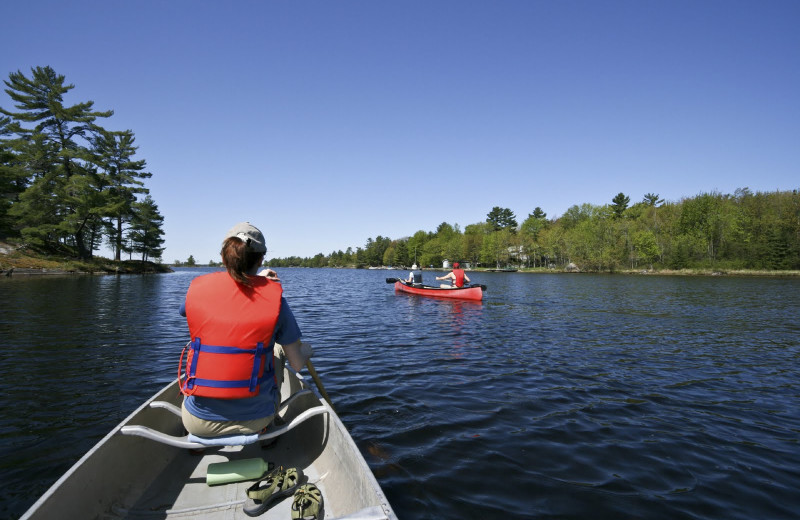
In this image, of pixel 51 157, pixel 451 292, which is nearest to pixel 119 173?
pixel 51 157

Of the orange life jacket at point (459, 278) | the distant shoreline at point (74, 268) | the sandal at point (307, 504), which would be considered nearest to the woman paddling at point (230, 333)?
the sandal at point (307, 504)

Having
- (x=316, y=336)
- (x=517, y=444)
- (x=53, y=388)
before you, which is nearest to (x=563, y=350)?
(x=517, y=444)

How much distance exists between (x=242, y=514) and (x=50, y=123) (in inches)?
2313

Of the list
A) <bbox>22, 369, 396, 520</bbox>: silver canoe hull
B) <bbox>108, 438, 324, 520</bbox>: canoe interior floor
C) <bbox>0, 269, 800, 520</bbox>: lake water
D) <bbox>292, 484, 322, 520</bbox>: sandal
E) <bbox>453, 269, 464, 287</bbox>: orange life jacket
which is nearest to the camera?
<bbox>22, 369, 396, 520</bbox>: silver canoe hull

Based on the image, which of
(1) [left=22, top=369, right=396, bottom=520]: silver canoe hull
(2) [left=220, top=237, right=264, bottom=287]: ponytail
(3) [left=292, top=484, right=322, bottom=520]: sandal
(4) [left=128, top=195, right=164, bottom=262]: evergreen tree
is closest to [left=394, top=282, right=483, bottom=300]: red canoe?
(1) [left=22, top=369, right=396, bottom=520]: silver canoe hull

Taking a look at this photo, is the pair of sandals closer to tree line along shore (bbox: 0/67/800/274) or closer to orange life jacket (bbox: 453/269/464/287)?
orange life jacket (bbox: 453/269/464/287)

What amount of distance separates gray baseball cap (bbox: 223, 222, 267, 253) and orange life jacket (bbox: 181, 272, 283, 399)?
30cm

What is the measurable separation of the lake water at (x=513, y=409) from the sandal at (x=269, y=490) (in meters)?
1.23

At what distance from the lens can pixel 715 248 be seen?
72312 mm

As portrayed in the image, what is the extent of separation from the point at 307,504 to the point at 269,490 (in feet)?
1.27

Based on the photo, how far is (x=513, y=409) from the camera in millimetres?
6461

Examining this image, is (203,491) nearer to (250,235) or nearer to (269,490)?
(269,490)

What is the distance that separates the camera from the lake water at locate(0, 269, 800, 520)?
410 cm

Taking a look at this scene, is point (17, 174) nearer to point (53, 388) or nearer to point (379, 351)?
point (53, 388)
